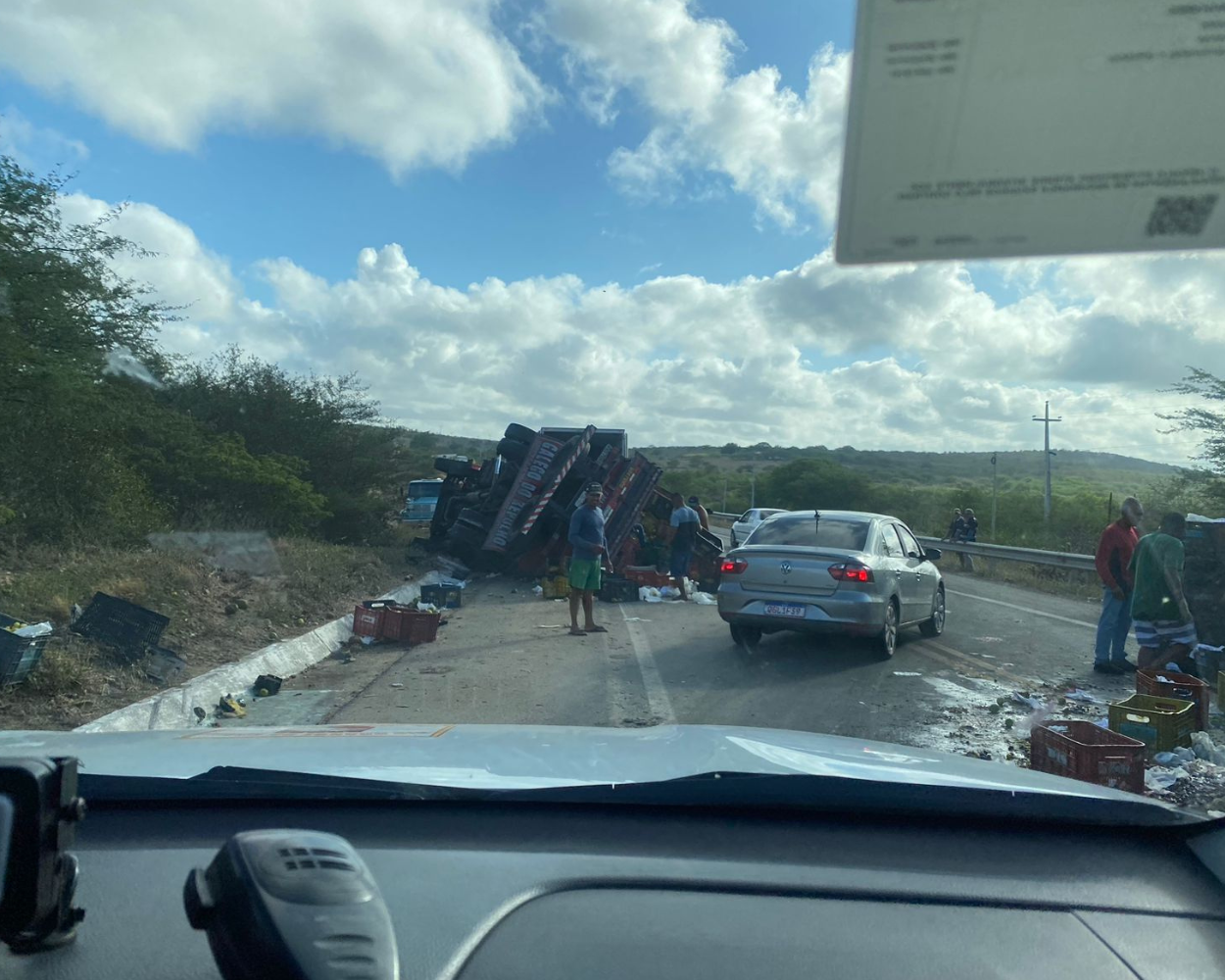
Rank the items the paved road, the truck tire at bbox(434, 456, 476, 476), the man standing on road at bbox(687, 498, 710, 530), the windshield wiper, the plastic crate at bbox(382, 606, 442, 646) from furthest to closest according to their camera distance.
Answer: the truck tire at bbox(434, 456, 476, 476)
the man standing on road at bbox(687, 498, 710, 530)
the plastic crate at bbox(382, 606, 442, 646)
the paved road
the windshield wiper

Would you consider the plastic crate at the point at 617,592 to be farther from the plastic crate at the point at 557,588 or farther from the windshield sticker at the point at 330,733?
the windshield sticker at the point at 330,733

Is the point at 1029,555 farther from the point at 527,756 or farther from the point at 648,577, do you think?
the point at 527,756

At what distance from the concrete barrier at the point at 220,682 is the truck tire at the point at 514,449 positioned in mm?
6833

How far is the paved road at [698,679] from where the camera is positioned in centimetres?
769

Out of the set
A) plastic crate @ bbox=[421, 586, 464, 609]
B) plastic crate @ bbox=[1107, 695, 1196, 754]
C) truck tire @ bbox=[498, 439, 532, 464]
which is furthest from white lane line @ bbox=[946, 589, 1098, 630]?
plastic crate @ bbox=[421, 586, 464, 609]

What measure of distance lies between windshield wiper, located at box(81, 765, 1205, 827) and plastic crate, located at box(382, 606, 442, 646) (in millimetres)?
8916

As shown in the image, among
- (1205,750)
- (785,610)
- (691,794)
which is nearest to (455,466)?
(785,610)

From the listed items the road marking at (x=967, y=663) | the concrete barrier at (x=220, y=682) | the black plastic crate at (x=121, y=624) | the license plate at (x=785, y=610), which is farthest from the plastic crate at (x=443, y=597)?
the road marking at (x=967, y=663)

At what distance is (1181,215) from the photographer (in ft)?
11.7

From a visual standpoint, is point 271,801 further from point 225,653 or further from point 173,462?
point 173,462

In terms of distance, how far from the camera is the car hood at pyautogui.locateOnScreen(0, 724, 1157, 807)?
265 cm

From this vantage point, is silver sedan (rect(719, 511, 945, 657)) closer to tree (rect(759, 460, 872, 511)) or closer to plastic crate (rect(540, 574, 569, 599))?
plastic crate (rect(540, 574, 569, 599))

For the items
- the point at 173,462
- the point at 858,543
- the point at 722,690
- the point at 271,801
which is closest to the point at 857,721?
the point at 722,690

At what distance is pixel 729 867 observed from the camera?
2229 millimetres
